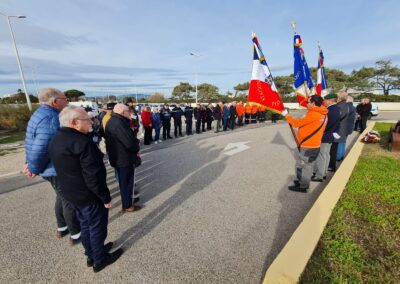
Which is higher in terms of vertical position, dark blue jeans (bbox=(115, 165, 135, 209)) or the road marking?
dark blue jeans (bbox=(115, 165, 135, 209))

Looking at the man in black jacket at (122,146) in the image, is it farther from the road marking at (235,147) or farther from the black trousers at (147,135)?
the black trousers at (147,135)

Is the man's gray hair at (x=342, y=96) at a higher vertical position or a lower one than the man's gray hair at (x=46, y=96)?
lower

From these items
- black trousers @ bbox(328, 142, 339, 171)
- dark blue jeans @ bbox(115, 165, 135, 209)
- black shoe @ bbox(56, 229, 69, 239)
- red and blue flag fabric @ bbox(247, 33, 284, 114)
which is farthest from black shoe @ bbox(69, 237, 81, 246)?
black trousers @ bbox(328, 142, 339, 171)

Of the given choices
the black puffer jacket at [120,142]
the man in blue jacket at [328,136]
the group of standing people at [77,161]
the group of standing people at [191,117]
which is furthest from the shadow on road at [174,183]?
the group of standing people at [191,117]

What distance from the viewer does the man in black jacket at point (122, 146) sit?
3.30 m

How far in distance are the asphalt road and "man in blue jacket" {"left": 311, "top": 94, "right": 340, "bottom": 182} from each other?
1.63 ft

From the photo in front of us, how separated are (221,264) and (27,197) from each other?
167 inches

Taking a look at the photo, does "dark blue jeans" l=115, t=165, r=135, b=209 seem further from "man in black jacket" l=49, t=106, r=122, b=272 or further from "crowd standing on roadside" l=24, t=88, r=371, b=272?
"man in black jacket" l=49, t=106, r=122, b=272

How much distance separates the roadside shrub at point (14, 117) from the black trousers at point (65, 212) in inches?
667

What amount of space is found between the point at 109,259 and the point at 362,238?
10.3 feet

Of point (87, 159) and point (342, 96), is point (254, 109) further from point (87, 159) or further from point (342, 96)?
point (87, 159)

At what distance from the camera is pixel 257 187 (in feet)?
15.3

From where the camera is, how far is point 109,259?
101 inches

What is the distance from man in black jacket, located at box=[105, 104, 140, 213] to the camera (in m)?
3.30
